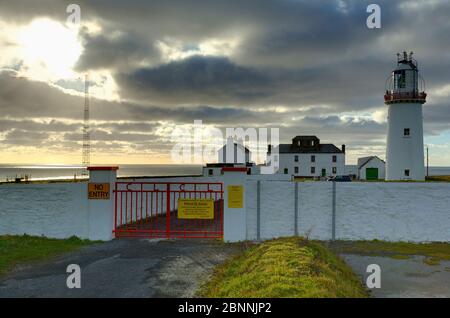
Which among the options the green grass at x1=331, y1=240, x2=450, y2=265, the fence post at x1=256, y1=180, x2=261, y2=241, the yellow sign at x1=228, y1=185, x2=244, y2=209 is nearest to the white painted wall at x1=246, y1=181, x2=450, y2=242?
the fence post at x1=256, y1=180, x2=261, y2=241

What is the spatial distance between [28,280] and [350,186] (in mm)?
10692

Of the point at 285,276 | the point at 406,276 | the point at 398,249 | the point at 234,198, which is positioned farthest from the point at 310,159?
the point at 285,276

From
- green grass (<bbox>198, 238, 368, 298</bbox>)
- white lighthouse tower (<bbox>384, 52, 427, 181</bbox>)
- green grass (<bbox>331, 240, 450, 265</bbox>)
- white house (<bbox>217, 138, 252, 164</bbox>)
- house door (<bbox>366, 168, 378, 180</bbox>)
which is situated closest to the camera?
green grass (<bbox>198, 238, 368, 298</bbox>)

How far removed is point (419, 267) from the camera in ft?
36.4

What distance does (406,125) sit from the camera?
39719 millimetres

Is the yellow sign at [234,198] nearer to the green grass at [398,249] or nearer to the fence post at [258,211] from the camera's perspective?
the fence post at [258,211]

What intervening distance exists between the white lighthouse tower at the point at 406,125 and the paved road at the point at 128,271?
101 ft

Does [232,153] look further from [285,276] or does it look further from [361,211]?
[285,276]

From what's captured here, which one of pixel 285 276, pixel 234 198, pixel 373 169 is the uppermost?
pixel 373 169

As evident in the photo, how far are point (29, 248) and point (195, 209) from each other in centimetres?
546

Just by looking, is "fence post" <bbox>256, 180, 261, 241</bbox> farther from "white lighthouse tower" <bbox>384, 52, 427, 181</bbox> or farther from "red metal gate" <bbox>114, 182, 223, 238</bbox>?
"white lighthouse tower" <bbox>384, 52, 427, 181</bbox>

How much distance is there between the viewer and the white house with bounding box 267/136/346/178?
75.2 m

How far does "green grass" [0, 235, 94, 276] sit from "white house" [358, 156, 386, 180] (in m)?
63.2
